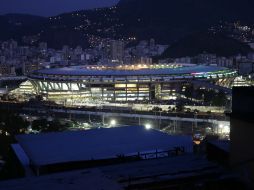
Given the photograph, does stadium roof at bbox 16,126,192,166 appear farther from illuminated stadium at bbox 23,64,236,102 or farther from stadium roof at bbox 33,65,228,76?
stadium roof at bbox 33,65,228,76

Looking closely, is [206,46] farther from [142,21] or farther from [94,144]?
[94,144]

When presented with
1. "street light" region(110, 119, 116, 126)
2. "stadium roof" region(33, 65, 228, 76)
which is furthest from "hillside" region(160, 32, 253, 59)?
"street light" region(110, 119, 116, 126)

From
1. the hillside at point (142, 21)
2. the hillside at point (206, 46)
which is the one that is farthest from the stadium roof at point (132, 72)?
the hillside at point (142, 21)

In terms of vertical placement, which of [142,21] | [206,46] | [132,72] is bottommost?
[132,72]

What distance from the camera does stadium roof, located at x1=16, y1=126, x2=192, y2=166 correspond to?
11.0 ft

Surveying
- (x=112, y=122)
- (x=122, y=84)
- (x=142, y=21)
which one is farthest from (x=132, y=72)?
(x=142, y=21)

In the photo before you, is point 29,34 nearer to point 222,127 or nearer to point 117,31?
point 117,31

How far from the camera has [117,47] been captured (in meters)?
40.6

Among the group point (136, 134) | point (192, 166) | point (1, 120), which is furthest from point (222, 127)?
point (192, 166)

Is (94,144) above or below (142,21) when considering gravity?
below

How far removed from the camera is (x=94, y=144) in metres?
3.77

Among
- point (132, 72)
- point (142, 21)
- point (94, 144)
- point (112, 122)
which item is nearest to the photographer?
point (94, 144)

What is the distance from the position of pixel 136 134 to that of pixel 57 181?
2.00 metres

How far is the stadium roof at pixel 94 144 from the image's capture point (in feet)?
11.0
